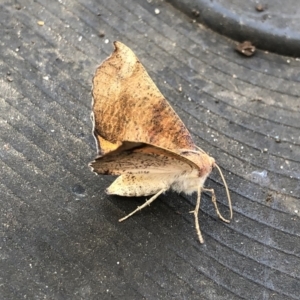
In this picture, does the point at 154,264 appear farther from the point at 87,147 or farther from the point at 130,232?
the point at 87,147

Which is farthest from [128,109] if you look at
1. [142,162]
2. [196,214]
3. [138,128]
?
[196,214]

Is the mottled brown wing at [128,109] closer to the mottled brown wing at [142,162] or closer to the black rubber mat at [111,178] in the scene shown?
the mottled brown wing at [142,162]

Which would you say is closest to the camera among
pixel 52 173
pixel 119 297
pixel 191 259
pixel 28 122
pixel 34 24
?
pixel 119 297

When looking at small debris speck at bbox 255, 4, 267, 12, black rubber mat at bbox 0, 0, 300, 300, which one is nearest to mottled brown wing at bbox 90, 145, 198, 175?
black rubber mat at bbox 0, 0, 300, 300

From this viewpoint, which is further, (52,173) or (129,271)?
(52,173)

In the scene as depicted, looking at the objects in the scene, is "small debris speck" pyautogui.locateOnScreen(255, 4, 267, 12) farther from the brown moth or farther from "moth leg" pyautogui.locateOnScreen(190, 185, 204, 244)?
"moth leg" pyautogui.locateOnScreen(190, 185, 204, 244)

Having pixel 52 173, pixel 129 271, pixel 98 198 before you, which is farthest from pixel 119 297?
pixel 52 173
